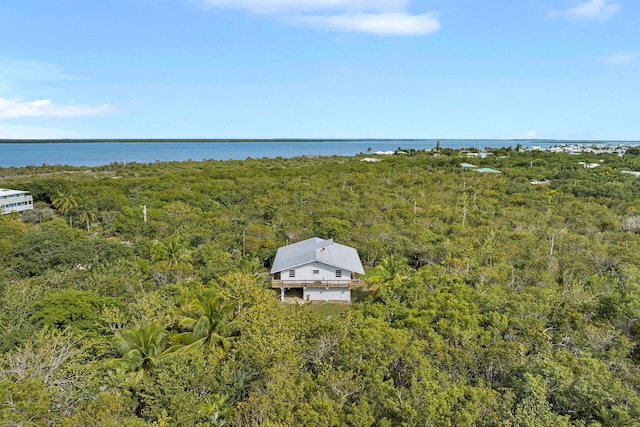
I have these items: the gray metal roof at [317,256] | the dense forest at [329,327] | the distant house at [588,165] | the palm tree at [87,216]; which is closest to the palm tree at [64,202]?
the palm tree at [87,216]

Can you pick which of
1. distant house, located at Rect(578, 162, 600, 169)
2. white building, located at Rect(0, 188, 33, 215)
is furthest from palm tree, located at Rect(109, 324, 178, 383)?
distant house, located at Rect(578, 162, 600, 169)

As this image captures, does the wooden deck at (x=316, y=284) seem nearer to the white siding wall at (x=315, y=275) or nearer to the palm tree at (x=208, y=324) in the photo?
the white siding wall at (x=315, y=275)

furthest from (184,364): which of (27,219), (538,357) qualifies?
(27,219)

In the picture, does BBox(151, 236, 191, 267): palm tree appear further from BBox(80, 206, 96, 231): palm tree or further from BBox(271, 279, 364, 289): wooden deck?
BBox(80, 206, 96, 231): palm tree

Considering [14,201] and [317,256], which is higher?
[14,201]

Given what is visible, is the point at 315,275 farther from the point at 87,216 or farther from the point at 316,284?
the point at 87,216

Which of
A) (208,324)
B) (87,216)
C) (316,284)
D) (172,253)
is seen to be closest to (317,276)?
(316,284)
